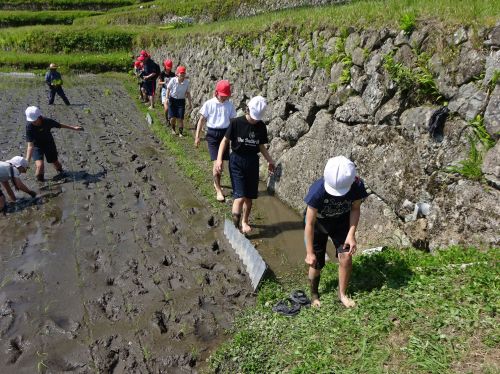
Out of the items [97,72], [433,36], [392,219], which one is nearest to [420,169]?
[392,219]

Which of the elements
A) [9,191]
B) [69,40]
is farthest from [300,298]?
[69,40]

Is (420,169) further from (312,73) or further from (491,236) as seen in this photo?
(312,73)

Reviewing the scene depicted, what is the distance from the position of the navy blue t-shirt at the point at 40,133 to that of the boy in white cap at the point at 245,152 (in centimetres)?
417

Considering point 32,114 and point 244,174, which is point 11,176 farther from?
point 244,174

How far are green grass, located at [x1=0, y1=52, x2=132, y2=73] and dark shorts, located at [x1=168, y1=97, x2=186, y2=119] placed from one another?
14.9 metres

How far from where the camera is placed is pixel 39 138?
8.59 m

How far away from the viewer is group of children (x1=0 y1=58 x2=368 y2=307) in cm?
404

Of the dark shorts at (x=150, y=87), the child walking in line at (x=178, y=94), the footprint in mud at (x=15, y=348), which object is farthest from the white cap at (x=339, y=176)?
the dark shorts at (x=150, y=87)

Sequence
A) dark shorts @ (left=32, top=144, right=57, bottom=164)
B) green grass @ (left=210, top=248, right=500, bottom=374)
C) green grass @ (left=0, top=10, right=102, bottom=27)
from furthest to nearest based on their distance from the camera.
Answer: green grass @ (left=0, top=10, right=102, bottom=27), dark shorts @ (left=32, top=144, right=57, bottom=164), green grass @ (left=210, top=248, right=500, bottom=374)

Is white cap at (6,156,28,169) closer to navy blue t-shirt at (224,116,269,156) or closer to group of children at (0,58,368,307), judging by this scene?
group of children at (0,58,368,307)

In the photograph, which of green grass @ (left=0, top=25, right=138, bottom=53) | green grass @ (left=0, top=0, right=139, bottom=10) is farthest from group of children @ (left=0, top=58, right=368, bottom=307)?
green grass @ (left=0, top=0, right=139, bottom=10)

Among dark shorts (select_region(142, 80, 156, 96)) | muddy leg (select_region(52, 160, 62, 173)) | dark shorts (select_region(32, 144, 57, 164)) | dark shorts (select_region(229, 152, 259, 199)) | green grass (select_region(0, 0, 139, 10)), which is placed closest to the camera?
dark shorts (select_region(229, 152, 259, 199))

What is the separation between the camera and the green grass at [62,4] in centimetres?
3903

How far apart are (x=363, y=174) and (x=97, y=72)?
22.6 meters
